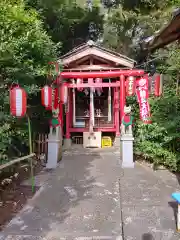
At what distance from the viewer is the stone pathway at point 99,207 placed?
417 centimetres

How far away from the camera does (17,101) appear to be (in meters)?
5.63

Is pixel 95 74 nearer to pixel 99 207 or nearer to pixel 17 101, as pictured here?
pixel 17 101

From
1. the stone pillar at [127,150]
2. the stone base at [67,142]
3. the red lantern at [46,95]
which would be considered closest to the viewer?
the red lantern at [46,95]

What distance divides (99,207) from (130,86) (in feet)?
20.2

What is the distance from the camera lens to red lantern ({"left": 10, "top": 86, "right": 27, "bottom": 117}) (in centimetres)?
561

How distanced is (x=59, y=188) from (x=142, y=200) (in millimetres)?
2207

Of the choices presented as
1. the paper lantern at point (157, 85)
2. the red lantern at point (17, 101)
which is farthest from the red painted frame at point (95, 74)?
the red lantern at point (17, 101)

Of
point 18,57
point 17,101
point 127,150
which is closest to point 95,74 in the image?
point 127,150

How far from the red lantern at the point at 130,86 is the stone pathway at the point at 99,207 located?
11.0 ft

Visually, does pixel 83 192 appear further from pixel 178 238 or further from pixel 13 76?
pixel 13 76

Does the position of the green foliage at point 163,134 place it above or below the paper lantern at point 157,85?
below

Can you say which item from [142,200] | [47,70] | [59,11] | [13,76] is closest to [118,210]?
[142,200]

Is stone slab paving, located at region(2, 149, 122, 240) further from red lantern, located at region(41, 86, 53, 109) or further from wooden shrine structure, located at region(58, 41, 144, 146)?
wooden shrine structure, located at region(58, 41, 144, 146)

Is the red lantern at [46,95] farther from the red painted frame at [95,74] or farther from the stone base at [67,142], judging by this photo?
the stone base at [67,142]
